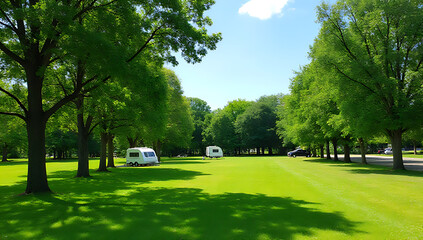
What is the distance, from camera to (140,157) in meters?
34.5

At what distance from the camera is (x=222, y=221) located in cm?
712

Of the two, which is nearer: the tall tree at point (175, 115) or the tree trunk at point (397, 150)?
the tree trunk at point (397, 150)

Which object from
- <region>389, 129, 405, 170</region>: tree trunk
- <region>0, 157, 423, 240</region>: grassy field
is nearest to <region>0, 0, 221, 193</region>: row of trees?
<region>0, 157, 423, 240</region>: grassy field

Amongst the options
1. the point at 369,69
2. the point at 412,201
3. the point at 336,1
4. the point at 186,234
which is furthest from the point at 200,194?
the point at 336,1

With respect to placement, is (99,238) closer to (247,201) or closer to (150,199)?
(150,199)

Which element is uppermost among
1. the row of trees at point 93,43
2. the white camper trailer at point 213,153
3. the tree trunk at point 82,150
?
the row of trees at point 93,43

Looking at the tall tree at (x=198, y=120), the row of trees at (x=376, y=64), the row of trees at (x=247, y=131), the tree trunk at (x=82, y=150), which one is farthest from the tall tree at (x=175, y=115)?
the tall tree at (x=198, y=120)

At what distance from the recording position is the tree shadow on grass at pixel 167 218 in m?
6.18

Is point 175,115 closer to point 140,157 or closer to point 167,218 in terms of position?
point 140,157

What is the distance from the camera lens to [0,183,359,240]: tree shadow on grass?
6180 millimetres

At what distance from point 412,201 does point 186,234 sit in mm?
8519

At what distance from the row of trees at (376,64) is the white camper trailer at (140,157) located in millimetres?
22966

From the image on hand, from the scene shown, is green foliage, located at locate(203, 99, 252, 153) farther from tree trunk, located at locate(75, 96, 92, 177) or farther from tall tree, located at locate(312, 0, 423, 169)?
tree trunk, located at locate(75, 96, 92, 177)

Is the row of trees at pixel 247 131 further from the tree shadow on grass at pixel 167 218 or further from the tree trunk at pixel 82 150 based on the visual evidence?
the tree shadow on grass at pixel 167 218
